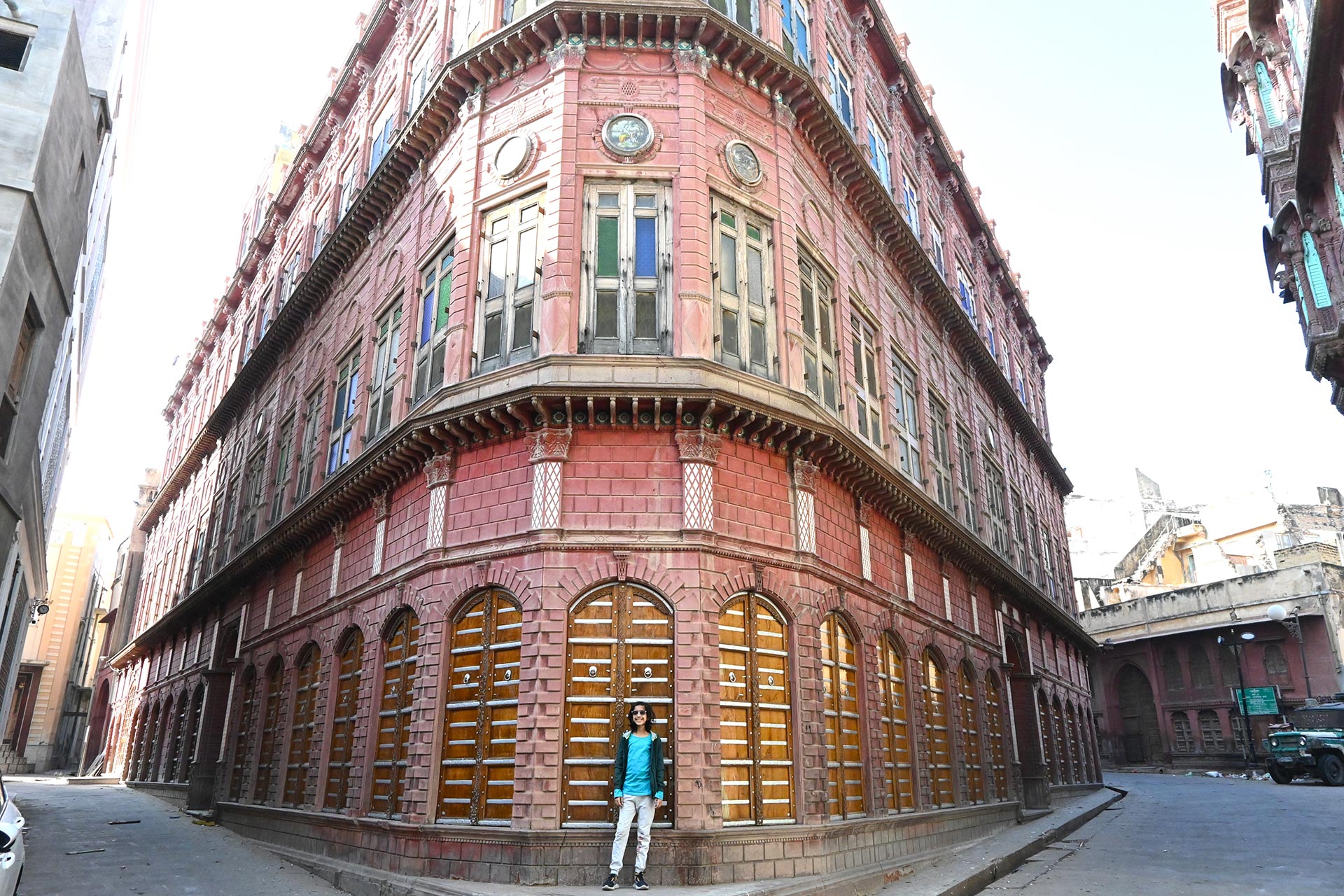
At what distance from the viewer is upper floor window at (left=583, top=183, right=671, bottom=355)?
13297 millimetres

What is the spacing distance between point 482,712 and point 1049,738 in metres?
21.9

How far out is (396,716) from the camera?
13.5 m

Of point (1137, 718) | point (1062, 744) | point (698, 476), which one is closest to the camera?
point (698, 476)

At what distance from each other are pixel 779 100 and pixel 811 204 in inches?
76.0

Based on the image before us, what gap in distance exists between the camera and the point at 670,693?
1151 cm

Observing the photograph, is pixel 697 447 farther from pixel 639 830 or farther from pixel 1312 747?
pixel 1312 747

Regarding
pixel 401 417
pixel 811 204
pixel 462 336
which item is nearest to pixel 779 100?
pixel 811 204

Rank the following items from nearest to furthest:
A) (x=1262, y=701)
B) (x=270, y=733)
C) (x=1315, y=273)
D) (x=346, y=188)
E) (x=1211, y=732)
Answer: (x=270, y=733), (x=1315, y=273), (x=346, y=188), (x=1262, y=701), (x=1211, y=732)

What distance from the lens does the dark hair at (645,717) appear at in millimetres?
10672

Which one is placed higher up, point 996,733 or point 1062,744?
point 996,733

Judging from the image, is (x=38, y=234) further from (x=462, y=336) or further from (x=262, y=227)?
(x=262, y=227)

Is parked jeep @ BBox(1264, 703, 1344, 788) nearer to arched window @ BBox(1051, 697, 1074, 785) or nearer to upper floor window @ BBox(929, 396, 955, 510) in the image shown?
arched window @ BBox(1051, 697, 1074, 785)

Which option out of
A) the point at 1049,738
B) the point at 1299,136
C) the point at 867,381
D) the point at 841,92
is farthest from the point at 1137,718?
the point at 841,92

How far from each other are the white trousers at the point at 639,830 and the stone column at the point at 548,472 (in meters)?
3.67
